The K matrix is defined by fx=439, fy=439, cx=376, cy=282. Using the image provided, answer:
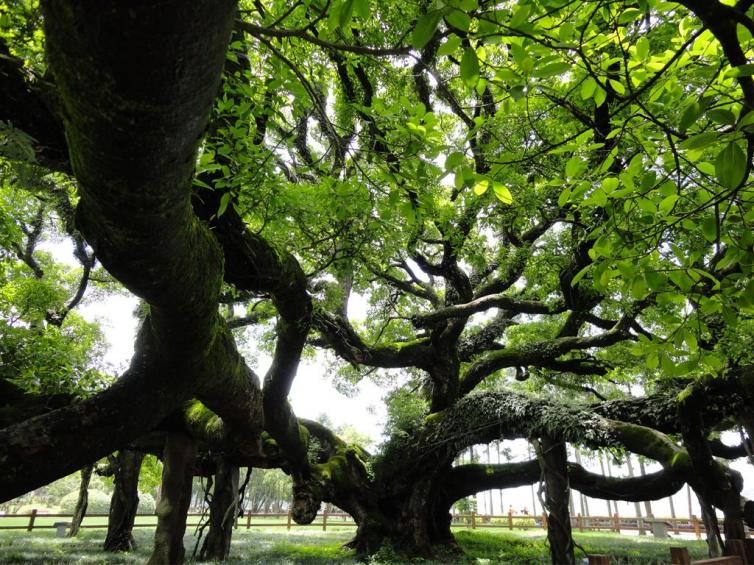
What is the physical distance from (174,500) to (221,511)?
125 inches

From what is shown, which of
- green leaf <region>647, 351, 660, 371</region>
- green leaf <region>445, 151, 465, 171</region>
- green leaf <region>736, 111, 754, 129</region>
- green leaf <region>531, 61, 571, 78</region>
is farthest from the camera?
green leaf <region>647, 351, 660, 371</region>

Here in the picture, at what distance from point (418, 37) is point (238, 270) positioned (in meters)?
3.67

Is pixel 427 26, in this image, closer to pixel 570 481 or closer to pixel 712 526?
pixel 712 526

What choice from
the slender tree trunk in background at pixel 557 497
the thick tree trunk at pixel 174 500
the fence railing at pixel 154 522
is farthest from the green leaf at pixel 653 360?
the fence railing at pixel 154 522

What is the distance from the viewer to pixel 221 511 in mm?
9164

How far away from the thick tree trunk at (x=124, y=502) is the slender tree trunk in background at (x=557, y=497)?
32.2ft

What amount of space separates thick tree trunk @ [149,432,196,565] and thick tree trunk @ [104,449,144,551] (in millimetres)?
5435

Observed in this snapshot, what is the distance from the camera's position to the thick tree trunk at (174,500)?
20.1ft

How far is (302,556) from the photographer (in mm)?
10164

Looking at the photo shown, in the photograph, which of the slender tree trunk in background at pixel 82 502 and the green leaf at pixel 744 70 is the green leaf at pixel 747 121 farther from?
the slender tree trunk in background at pixel 82 502

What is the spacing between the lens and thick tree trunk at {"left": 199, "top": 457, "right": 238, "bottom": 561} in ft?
28.9

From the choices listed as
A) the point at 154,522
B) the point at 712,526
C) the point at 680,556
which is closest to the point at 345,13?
the point at 680,556

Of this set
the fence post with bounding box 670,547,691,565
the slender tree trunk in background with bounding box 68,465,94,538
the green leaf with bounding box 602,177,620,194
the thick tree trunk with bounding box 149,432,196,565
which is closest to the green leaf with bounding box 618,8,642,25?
the green leaf with bounding box 602,177,620,194

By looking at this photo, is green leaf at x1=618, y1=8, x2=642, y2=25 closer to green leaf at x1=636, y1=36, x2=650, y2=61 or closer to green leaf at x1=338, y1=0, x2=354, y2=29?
green leaf at x1=636, y1=36, x2=650, y2=61
